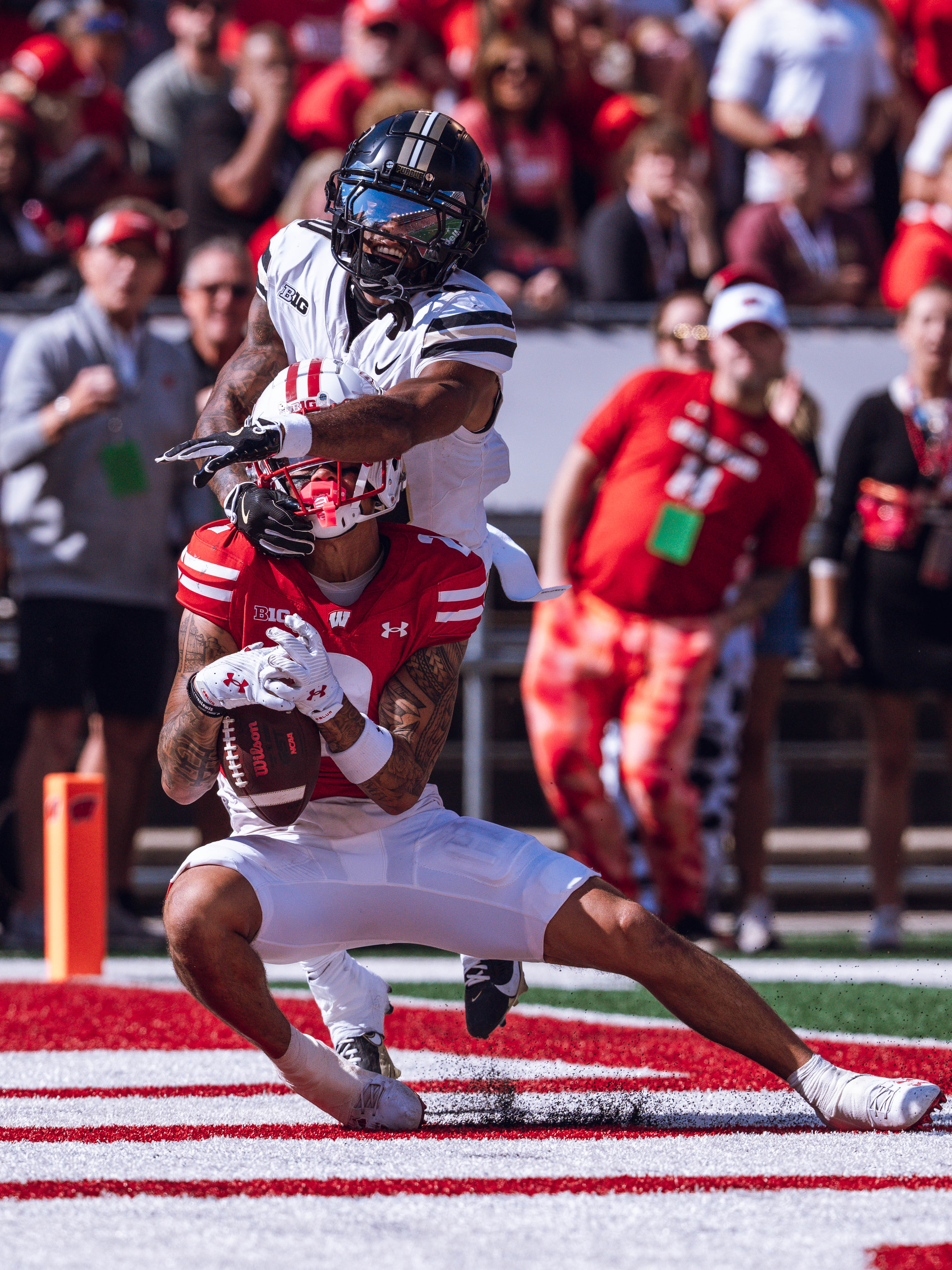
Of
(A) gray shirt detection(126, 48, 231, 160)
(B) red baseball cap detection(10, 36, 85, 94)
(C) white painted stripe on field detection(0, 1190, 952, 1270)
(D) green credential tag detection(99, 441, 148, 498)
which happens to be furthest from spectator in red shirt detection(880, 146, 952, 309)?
(C) white painted stripe on field detection(0, 1190, 952, 1270)

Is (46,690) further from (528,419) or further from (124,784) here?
(528,419)

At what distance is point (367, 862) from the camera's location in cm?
328

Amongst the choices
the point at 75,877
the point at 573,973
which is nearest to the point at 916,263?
the point at 573,973

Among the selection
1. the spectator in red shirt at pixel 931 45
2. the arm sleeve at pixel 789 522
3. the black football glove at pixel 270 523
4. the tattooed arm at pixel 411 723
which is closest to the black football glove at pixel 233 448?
the black football glove at pixel 270 523

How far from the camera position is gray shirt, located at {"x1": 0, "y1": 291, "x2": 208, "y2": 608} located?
6309 millimetres

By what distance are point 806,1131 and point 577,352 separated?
5.12m

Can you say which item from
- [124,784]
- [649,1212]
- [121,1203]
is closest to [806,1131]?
[649,1212]

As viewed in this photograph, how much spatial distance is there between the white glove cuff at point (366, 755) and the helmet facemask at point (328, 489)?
0.34 meters

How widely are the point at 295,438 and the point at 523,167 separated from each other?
214 inches

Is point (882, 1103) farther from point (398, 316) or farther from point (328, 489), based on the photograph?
point (398, 316)

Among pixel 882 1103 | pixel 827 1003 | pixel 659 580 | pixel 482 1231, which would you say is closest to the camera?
pixel 482 1231

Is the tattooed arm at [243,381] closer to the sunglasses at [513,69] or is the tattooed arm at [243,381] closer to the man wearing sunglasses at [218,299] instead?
the man wearing sunglasses at [218,299]

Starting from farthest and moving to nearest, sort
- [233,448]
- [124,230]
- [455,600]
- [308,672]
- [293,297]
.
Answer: [124,230], [293,297], [455,600], [308,672], [233,448]

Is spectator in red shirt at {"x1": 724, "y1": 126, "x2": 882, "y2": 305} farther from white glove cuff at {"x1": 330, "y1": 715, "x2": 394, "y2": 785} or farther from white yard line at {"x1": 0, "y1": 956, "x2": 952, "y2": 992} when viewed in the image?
white glove cuff at {"x1": 330, "y1": 715, "x2": 394, "y2": 785}
